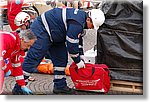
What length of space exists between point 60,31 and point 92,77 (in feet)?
1.66

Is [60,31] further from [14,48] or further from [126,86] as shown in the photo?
[126,86]

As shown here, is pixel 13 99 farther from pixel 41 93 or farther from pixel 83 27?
pixel 83 27

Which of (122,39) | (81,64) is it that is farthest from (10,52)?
(122,39)

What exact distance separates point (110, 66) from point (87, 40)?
0.35 metres

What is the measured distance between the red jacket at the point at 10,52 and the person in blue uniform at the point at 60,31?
0.53 ft

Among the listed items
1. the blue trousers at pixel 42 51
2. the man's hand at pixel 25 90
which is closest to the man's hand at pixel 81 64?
the blue trousers at pixel 42 51

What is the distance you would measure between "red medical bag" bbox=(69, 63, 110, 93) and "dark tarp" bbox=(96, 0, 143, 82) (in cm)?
9

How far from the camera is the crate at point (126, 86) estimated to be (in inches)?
145

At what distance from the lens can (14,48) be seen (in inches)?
126

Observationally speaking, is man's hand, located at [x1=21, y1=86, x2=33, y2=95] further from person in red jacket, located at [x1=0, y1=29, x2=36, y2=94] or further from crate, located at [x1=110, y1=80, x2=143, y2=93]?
crate, located at [x1=110, y1=80, x2=143, y2=93]

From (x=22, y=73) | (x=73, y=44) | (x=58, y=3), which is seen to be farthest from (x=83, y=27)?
(x=22, y=73)

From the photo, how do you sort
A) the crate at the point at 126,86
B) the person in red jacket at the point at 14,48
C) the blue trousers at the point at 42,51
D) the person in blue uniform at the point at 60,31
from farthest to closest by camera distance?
the crate at the point at 126,86 → the blue trousers at the point at 42,51 → the person in blue uniform at the point at 60,31 → the person in red jacket at the point at 14,48

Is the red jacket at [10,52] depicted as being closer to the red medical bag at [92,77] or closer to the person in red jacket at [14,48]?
the person in red jacket at [14,48]

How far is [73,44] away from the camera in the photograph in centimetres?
350
